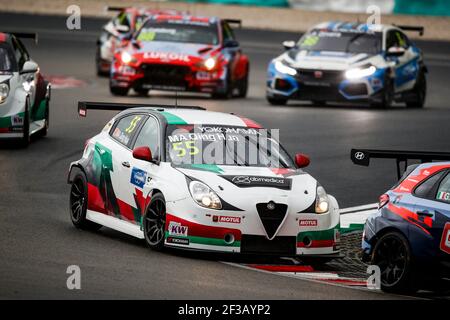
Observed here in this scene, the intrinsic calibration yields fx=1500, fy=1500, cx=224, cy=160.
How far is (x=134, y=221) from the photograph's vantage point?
43.9 ft

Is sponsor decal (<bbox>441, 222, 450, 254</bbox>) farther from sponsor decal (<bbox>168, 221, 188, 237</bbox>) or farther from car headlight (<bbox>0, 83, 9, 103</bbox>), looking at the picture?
car headlight (<bbox>0, 83, 9, 103</bbox>)

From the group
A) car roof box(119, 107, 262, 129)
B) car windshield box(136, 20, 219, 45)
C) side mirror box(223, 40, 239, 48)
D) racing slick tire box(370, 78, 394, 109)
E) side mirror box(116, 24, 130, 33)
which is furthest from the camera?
side mirror box(116, 24, 130, 33)

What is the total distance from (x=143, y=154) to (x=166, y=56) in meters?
13.4

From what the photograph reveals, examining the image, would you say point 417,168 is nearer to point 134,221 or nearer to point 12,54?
point 134,221

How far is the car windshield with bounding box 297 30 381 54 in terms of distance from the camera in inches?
1079

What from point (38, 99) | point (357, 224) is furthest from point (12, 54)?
point (357, 224)

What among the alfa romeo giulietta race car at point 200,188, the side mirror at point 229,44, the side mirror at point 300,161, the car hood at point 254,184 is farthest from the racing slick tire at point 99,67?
the car hood at point 254,184

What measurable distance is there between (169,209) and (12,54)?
801 centimetres

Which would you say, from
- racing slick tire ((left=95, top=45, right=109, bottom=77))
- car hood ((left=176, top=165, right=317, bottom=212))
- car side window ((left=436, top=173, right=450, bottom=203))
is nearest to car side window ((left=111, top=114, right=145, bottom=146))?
car hood ((left=176, top=165, right=317, bottom=212))

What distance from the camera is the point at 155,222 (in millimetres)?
12938

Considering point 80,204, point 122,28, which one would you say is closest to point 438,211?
point 80,204

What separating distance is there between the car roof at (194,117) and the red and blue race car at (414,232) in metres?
2.17

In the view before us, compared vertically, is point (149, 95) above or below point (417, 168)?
below

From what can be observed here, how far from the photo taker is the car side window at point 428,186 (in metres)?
12.0
